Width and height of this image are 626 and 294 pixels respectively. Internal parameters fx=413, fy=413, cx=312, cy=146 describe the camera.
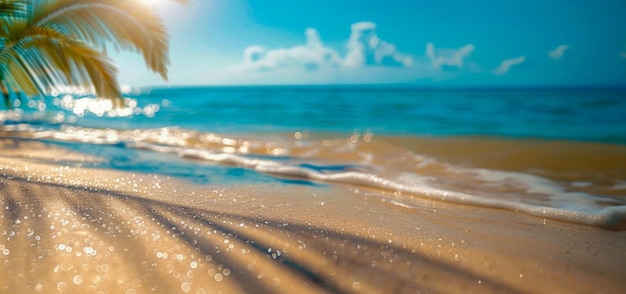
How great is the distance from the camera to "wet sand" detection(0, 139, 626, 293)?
156cm

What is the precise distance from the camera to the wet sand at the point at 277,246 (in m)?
1.56

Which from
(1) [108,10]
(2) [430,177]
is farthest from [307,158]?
(1) [108,10]

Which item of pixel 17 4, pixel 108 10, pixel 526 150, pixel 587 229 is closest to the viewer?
pixel 587 229

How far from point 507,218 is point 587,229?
425 mm

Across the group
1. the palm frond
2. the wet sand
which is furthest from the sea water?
the palm frond

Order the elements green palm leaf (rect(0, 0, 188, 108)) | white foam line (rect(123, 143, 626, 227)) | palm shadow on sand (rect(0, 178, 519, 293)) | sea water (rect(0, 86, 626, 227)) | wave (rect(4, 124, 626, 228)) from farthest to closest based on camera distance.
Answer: green palm leaf (rect(0, 0, 188, 108)) < sea water (rect(0, 86, 626, 227)) < wave (rect(4, 124, 626, 228)) < white foam line (rect(123, 143, 626, 227)) < palm shadow on sand (rect(0, 178, 519, 293))

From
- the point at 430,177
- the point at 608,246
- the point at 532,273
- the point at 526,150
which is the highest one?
the point at 526,150

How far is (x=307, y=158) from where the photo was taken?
5.60 m

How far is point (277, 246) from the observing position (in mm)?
1894

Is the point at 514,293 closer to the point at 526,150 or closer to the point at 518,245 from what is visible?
the point at 518,245

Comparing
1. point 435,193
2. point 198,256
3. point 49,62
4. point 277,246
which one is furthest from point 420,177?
point 49,62

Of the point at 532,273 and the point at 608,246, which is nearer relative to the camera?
the point at 532,273

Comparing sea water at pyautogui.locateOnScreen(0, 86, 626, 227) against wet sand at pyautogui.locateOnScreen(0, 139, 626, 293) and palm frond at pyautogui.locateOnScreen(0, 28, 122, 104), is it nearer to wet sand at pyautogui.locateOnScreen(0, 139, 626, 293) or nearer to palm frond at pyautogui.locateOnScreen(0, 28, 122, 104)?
wet sand at pyautogui.locateOnScreen(0, 139, 626, 293)

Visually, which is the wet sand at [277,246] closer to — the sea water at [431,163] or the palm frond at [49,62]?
the sea water at [431,163]
